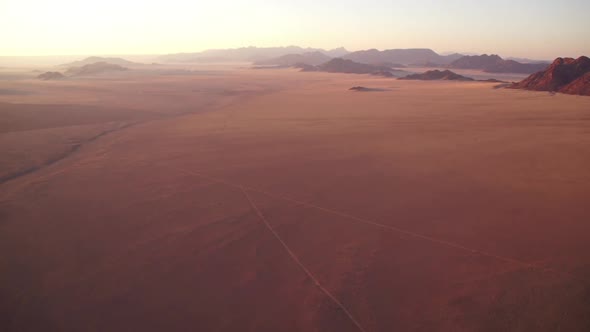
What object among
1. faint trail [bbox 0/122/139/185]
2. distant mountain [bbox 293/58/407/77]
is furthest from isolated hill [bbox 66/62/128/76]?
faint trail [bbox 0/122/139/185]

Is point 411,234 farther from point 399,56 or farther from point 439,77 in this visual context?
point 399,56

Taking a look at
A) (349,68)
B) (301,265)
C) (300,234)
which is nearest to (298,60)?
(349,68)

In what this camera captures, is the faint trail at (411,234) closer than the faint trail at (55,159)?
Yes

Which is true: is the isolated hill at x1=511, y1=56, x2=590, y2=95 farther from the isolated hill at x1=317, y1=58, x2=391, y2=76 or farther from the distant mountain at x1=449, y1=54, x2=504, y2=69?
the distant mountain at x1=449, y1=54, x2=504, y2=69

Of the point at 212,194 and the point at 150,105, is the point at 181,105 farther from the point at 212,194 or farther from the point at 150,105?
the point at 212,194

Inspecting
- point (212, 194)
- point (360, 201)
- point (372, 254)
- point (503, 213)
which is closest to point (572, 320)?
point (372, 254)

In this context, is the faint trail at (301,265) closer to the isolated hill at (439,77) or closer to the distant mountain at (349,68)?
the isolated hill at (439,77)

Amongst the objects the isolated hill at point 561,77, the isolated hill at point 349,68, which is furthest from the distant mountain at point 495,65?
the isolated hill at point 561,77

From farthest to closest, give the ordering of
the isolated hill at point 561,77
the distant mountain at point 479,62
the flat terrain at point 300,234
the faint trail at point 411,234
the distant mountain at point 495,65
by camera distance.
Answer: the distant mountain at point 479,62, the distant mountain at point 495,65, the isolated hill at point 561,77, the faint trail at point 411,234, the flat terrain at point 300,234
